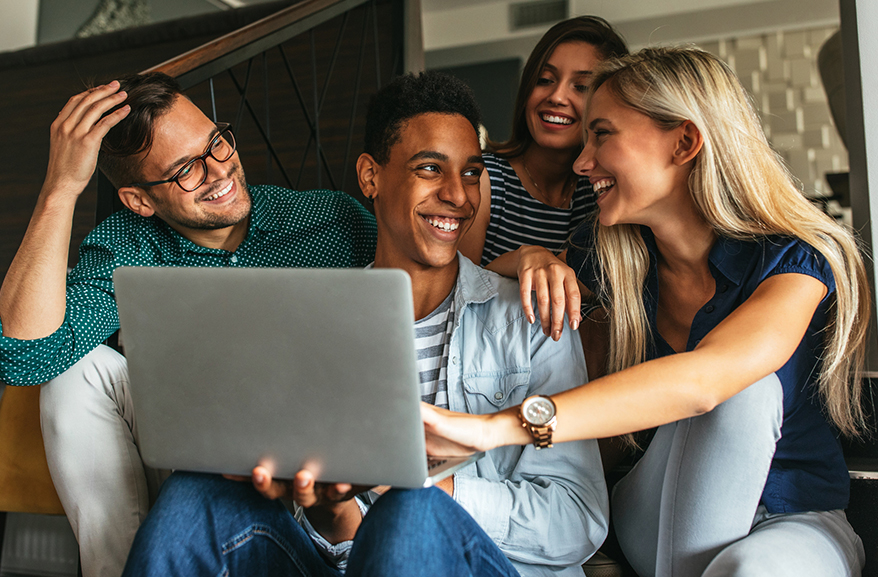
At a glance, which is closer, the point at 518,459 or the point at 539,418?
the point at 539,418

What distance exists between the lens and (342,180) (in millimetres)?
2789

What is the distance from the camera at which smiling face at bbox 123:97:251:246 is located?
5.40 feet

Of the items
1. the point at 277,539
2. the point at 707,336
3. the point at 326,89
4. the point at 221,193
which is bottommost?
the point at 277,539

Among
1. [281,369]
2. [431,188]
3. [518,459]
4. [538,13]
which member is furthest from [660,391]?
[538,13]

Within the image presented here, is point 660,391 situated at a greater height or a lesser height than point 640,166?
lesser

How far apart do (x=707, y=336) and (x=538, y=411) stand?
330mm

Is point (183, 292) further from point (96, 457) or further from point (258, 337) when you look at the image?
point (96, 457)

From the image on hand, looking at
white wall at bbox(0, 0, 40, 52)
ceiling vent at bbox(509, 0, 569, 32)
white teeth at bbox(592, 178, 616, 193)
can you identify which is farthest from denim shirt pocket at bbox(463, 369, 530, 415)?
white wall at bbox(0, 0, 40, 52)

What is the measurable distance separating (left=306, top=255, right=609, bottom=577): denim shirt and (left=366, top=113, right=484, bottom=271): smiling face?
3.3 inches

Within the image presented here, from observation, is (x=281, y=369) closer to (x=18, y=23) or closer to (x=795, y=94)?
(x=18, y=23)

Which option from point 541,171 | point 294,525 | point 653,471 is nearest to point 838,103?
point 541,171

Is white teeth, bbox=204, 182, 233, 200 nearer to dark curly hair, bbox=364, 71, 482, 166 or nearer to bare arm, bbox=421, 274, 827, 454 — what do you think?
dark curly hair, bbox=364, 71, 482, 166

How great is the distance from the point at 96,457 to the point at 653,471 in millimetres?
1082

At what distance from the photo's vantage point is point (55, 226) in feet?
4.67
